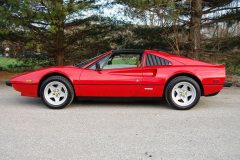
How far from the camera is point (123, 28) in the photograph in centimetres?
1056

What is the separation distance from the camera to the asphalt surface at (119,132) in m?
2.77

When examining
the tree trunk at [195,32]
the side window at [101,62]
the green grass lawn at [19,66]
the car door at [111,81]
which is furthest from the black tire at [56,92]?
the green grass lawn at [19,66]

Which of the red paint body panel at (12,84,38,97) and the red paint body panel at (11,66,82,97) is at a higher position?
the red paint body panel at (11,66,82,97)

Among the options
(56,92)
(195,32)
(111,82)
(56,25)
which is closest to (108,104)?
(111,82)

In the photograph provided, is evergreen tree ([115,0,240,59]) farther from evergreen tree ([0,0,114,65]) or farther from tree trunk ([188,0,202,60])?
evergreen tree ([0,0,114,65])

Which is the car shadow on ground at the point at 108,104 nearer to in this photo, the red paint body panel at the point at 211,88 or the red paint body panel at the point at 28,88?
the red paint body panel at the point at 28,88

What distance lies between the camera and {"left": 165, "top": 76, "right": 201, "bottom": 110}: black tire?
15.5 ft

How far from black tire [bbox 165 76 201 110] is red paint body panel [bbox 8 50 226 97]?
0.13 m

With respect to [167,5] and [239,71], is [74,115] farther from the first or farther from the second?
[239,71]

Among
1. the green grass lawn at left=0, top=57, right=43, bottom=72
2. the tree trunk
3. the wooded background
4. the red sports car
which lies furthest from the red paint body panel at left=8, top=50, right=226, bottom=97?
the green grass lawn at left=0, top=57, right=43, bottom=72

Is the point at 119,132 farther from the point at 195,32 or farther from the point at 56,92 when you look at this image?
the point at 195,32

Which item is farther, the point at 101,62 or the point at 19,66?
the point at 19,66

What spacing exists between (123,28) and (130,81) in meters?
6.32

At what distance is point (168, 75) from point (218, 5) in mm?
5683
